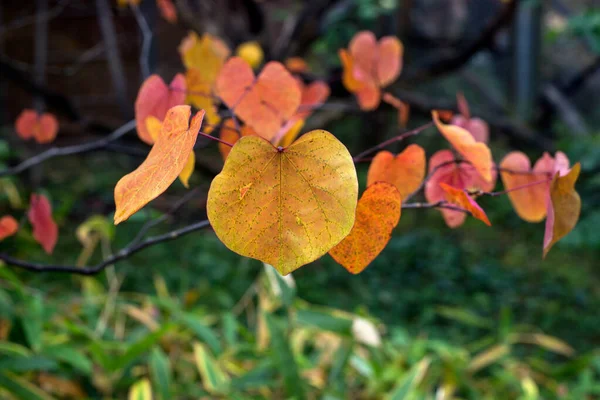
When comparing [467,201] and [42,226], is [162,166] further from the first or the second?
[42,226]

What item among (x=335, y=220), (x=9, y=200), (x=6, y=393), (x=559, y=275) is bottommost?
(x=559, y=275)

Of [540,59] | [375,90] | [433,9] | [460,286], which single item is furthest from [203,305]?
[540,59]

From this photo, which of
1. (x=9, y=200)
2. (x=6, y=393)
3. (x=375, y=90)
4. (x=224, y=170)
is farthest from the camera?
(x=9, y=200)

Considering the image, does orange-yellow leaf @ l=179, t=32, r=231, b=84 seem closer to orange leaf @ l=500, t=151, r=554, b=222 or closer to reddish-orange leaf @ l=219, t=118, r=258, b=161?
reddish-orange leaf @ l=219, t=118, r=258, b=161

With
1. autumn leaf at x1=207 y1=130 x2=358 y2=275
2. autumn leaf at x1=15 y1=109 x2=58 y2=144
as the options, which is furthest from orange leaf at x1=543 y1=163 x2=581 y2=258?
autumn leaf at x1=15 y1=109 x2=58 y2=144

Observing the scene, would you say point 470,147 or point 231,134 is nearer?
point 470,147

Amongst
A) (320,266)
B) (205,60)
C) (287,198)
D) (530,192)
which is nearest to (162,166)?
(287,198)

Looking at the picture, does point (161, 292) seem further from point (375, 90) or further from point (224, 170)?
point (224, 170)
